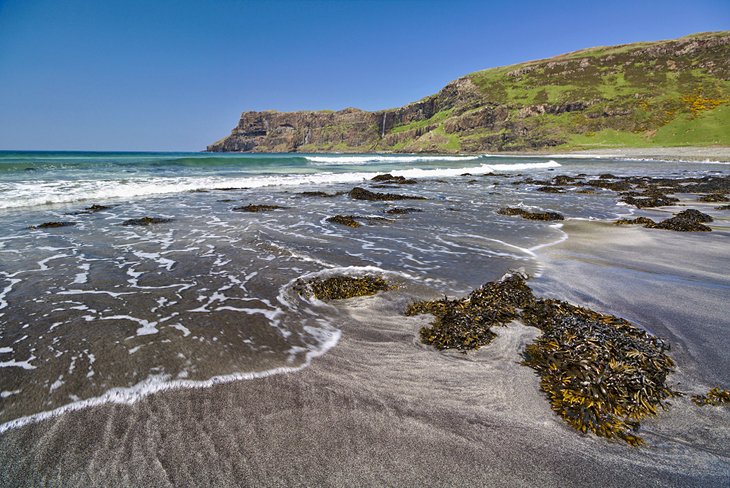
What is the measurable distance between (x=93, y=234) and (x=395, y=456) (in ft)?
34.1

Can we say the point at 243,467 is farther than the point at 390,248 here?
No

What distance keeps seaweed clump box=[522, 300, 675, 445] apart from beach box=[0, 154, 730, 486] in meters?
0.12

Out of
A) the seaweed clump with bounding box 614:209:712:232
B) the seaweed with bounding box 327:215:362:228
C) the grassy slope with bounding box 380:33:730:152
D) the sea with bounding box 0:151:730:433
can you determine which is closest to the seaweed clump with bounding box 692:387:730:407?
the sea with bounding box 0:151:730:433

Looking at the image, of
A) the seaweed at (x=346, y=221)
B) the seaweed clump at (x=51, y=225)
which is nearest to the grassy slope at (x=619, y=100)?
the seaweed at (x=346, y=221)

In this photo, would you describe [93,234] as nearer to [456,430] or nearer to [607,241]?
[456,430]

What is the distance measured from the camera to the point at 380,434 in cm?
264

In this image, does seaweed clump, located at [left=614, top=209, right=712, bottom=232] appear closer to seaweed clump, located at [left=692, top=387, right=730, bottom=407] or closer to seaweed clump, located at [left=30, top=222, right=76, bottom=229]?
seaweed clump, located at [left=692, top=387, right=730, bottom=407]

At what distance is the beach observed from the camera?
A: 234 cm

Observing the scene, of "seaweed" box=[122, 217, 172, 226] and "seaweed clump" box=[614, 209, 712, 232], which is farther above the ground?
"seaweed" box=[122, 217, 172, 226]

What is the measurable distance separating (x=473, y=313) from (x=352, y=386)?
202 cm

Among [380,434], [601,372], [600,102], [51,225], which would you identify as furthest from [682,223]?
[600,102]

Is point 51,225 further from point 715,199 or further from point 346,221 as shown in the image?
point 715,199

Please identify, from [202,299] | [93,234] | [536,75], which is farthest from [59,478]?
[536,75]

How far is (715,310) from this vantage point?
465 cm
